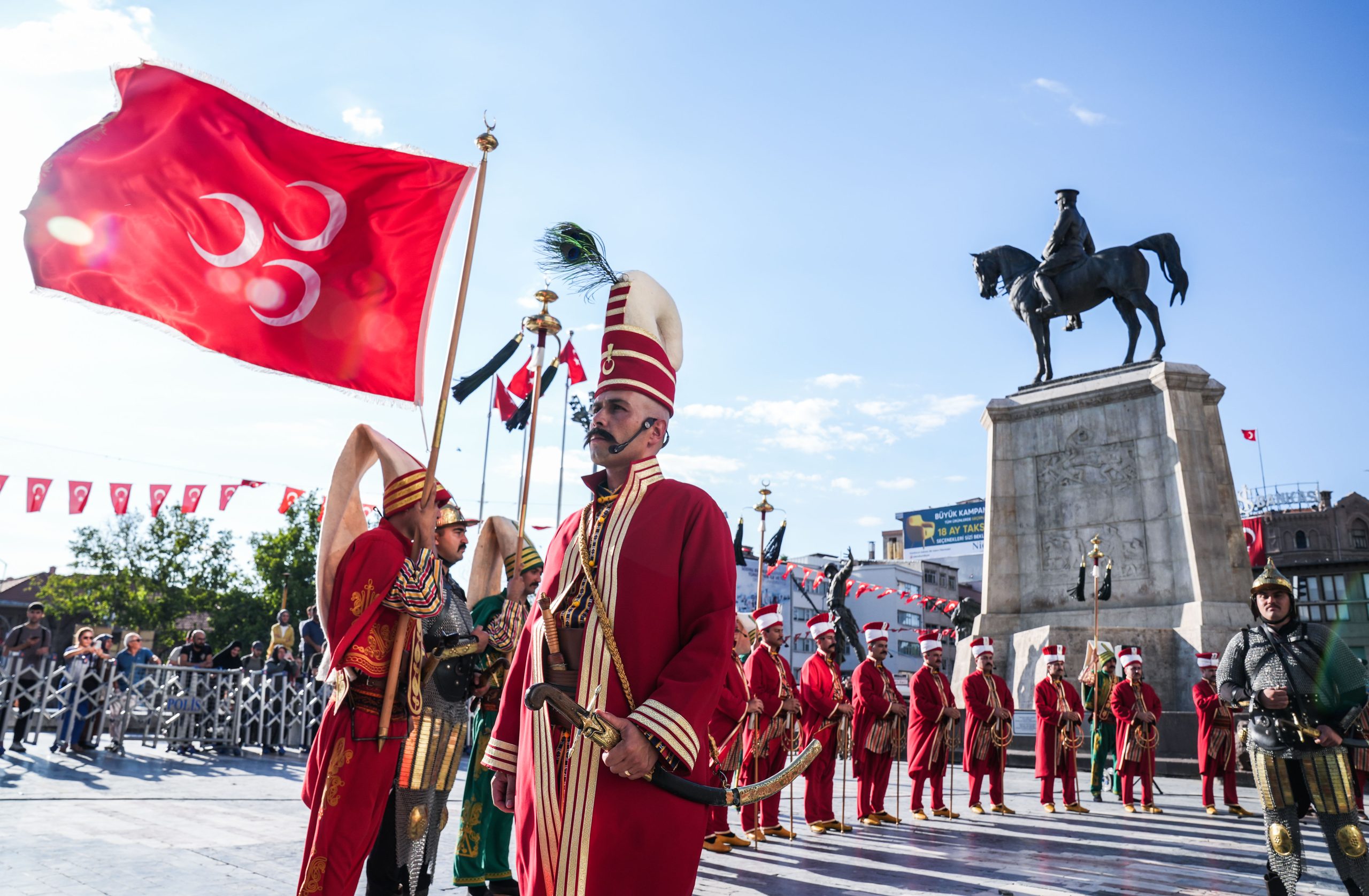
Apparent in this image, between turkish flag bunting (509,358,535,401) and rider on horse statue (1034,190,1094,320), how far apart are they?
11.1 meters

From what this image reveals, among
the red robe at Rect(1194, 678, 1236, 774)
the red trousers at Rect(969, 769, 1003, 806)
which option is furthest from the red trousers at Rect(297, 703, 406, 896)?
the red robe at Rect(1194, 678, 1236, 774)

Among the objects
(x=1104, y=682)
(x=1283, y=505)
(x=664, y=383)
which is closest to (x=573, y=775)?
(x=664, y=383)

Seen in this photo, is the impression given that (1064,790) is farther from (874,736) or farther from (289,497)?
(289,497)

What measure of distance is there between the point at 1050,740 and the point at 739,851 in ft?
18.6

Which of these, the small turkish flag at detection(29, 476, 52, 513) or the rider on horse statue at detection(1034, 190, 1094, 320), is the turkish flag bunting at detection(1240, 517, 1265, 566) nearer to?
the rider on horse statue at detection(1034, 190, 1094, 320)

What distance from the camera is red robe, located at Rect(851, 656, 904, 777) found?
35.8 feet

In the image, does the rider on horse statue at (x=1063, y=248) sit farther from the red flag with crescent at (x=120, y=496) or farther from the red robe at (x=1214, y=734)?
the red flag with crescent at (x=120, y=496)

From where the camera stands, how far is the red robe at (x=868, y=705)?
10914 millimetres

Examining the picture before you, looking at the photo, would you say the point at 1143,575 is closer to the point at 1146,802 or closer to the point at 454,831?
the point at 1146,802

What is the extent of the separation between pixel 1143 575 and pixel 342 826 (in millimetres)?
16120

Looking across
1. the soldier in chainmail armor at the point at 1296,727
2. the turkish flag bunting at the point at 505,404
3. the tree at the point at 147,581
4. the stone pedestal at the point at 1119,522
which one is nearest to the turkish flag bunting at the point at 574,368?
the turkish flag bunting at the point at 505,404

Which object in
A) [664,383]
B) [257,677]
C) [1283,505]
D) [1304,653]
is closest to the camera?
[664,383]

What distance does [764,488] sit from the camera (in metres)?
13.7

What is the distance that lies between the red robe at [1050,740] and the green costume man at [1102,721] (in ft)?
2.80
